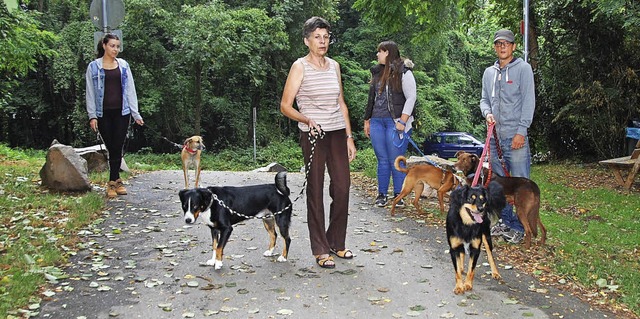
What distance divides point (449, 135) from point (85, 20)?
1817 centimetres

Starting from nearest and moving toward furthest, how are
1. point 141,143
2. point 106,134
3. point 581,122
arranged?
point 106,134
point 581,122
point 141,143

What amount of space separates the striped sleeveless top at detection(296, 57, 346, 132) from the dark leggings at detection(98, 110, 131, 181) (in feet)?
12.9

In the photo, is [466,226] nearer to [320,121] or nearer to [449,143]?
[320,121]

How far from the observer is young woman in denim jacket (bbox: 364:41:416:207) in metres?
7.91

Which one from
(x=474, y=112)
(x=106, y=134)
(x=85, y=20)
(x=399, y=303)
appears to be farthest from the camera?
(x=474, y=112)

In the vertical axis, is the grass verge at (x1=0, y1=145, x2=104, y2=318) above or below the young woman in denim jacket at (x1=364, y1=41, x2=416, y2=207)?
below

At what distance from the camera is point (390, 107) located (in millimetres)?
8023

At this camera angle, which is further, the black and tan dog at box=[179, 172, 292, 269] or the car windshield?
the car windshield

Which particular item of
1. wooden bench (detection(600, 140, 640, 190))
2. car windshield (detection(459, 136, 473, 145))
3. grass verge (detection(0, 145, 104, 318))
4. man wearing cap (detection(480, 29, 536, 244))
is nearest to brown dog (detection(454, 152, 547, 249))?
man wearing cap (detection(480, 29, 536, 244))

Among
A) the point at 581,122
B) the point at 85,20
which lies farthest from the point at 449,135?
the point at 85,20

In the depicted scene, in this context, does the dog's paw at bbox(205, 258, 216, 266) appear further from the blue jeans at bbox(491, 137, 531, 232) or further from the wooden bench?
the wooden bench

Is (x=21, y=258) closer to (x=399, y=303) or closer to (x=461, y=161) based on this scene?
(x=399, y=303)

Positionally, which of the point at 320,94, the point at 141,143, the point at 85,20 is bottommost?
the point at 141,143

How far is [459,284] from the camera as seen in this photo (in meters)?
4.96
